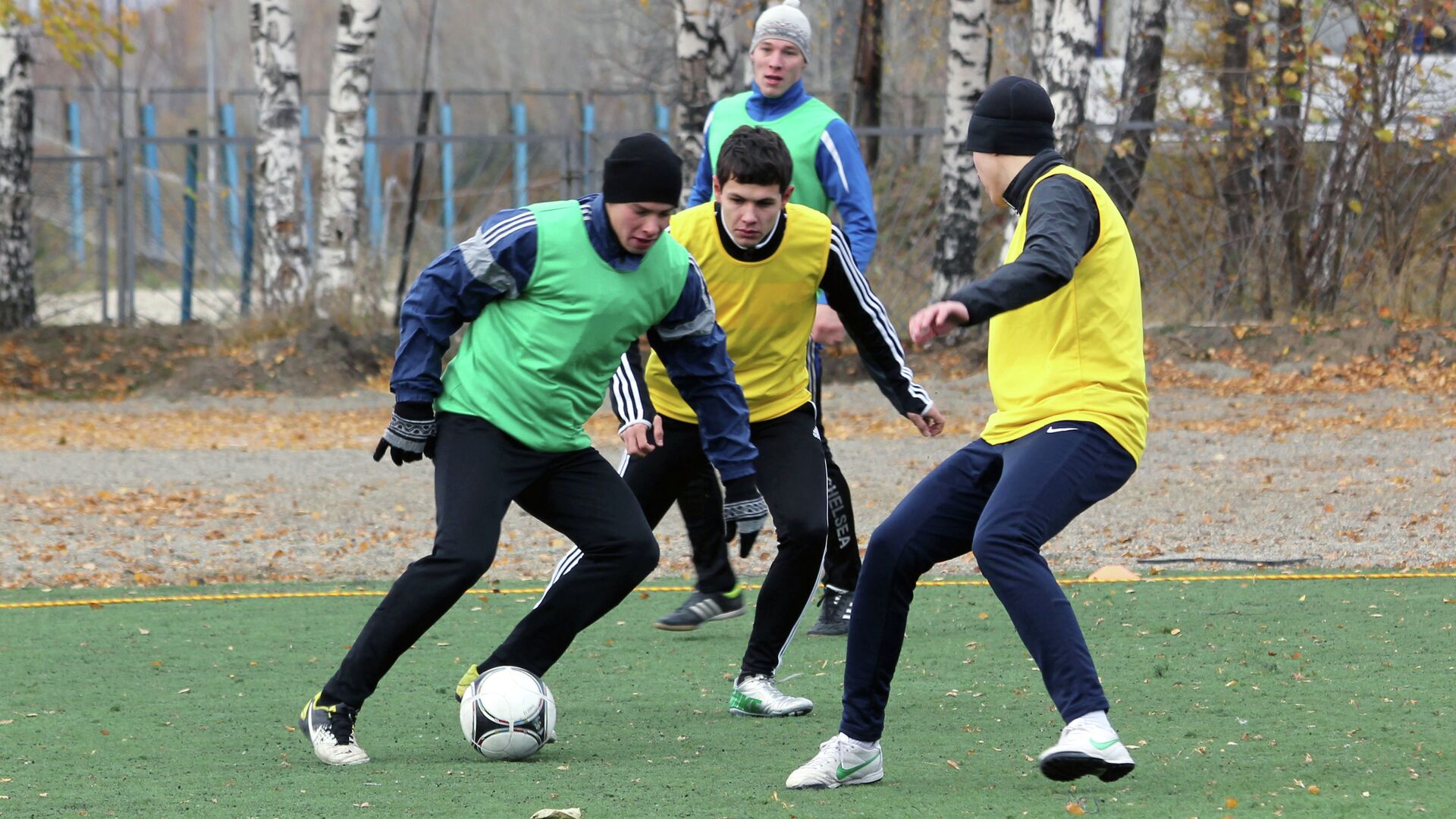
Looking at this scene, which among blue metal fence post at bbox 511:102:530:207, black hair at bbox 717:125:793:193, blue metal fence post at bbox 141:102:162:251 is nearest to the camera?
black hair at bbox 717:125:793:193

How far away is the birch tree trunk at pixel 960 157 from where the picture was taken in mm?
16141

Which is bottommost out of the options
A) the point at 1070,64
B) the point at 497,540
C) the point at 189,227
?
the point at 189,227

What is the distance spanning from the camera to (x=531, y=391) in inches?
186

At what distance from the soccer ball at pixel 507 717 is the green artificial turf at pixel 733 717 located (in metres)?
0.05

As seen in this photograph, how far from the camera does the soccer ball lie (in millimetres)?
4688

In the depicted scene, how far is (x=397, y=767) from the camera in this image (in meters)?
4.62

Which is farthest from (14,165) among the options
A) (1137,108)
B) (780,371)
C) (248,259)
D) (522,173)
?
(780,371)

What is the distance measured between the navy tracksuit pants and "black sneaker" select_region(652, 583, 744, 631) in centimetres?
233

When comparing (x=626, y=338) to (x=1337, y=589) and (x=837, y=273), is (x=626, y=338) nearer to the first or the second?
(x=837, y=273)

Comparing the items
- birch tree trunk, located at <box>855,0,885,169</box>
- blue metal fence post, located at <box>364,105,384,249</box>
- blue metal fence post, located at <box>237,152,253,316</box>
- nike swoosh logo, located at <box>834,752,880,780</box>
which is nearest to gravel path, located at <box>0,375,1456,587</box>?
blue metal fence post, located at <box>237,152,253,316</box>

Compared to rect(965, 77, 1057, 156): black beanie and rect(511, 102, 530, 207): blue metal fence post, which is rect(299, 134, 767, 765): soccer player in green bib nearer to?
rect(965, 77, 1057, 156): black beanie

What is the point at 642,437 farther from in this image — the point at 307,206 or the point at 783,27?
the point at 307,206

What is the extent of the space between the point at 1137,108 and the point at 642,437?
13.8m

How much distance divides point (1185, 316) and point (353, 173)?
789 cm
